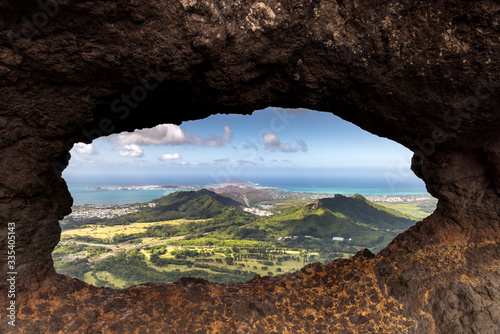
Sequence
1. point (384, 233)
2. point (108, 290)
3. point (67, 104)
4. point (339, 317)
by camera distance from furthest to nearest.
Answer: point (384, 233), point (108, 290), point (339, 317), point (67, 104)

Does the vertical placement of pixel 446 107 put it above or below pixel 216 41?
below

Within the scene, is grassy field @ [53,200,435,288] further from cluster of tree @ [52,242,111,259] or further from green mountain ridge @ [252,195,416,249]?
green mountain ridge @ [252,195,416,249]

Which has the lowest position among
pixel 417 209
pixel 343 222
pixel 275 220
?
pixel 275 220

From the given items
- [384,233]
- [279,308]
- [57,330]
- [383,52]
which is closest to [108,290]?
[57,330]

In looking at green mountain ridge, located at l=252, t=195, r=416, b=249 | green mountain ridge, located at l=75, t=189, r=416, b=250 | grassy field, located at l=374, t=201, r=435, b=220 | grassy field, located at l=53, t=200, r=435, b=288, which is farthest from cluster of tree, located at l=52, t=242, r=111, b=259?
grassy field, located at l=374, t=201, r=435, b=220

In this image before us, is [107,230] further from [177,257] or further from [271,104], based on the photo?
[271,104]

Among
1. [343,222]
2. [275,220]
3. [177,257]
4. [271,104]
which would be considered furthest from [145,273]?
[343,222]

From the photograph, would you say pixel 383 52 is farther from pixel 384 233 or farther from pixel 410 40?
pixel 384 233

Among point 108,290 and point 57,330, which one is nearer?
point 57,330
